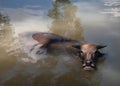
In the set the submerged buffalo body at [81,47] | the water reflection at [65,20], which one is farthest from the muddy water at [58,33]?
the submerged buffalo body at [81,47]

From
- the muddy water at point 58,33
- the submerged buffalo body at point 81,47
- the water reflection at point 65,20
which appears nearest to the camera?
the muddy water at point 58,33

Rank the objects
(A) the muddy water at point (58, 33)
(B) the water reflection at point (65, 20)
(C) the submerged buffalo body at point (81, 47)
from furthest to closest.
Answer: (B) the water reflection at point (65, 20)
(C) the submerged buffalo body at point (81, 47)
(A) the muddy water at point (58, 33)

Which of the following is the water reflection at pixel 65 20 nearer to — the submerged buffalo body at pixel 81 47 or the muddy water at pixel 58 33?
the muddy water at pixel 58 33

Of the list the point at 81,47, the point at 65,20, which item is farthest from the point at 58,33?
the point at 81,47

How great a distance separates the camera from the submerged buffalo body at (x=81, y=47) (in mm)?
9697

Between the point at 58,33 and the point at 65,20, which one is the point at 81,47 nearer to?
the point at 58,33

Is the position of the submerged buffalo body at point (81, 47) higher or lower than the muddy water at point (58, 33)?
higher

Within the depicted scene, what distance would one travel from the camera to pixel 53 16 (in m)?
16.3

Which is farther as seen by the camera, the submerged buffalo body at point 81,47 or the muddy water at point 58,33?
the submerged buffalo body at point 81,47

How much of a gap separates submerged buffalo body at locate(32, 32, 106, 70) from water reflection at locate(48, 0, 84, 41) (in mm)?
1078

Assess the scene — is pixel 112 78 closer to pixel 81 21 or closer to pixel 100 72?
pixel 100 72

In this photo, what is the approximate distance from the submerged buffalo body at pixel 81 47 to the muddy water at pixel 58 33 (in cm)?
25

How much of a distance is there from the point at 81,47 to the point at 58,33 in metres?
3.01

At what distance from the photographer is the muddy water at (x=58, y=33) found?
8992 mm
